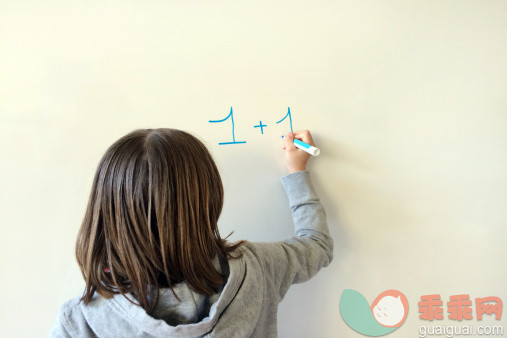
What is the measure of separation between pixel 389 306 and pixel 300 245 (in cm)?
25

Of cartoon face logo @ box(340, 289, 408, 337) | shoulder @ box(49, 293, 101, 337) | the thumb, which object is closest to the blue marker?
the thumb

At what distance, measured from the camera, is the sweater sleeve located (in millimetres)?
571

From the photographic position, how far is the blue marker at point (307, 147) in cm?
62

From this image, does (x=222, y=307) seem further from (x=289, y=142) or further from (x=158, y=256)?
(x=289, y=142)

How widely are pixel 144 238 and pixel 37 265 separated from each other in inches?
11.9

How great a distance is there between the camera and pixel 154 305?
493mm

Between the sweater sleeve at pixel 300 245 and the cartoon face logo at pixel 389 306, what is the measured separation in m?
0.15

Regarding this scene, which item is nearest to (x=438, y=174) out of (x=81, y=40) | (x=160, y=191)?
(x=160, y=191)

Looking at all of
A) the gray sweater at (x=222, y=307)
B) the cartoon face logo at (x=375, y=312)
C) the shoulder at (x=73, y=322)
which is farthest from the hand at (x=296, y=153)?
the shoulder at (x=73, y=322)

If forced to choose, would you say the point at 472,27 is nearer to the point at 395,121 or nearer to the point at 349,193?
the point at 395,121

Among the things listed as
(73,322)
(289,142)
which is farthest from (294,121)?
(73,322)

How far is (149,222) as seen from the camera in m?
0.48

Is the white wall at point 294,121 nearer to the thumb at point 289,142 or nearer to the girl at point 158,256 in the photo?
the thumb at point 289,142

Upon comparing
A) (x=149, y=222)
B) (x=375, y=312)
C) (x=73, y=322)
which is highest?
(x=149, y=222)
